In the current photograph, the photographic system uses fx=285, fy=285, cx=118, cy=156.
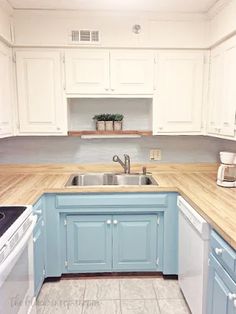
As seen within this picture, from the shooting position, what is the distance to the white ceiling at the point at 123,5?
233 centimetres

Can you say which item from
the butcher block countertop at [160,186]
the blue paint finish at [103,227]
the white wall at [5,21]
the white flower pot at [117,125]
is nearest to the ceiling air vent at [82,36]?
the white wall at [5,21]

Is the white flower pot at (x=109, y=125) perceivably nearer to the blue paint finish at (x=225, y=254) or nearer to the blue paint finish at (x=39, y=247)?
the blue paint finish at (x=39, y=247)

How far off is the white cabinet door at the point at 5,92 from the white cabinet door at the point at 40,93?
86 millimetres

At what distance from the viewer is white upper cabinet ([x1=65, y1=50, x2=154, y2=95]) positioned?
257 centimetres

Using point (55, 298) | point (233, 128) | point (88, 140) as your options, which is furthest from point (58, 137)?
point (233, 128)

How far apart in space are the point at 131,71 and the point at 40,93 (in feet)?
2.80

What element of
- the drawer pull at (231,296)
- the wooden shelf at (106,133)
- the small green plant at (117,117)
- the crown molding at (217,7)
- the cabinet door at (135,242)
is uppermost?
the crown molding at (217,7)

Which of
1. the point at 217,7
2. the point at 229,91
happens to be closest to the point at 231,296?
the point at 229,91

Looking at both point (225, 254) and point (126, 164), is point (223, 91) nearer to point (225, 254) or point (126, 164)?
point (126, 164)

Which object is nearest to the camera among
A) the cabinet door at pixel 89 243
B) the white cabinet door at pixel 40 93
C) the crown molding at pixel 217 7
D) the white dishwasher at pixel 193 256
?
the white dishwasher at pixel 193 256

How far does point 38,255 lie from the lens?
2.20 meters

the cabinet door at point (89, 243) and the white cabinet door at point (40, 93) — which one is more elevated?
the white cabinet door at point (40, 93)

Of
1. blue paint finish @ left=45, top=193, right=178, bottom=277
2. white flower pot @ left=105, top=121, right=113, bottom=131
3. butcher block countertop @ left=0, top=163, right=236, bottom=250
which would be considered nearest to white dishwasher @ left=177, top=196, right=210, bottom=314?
butcher block countertop @ left=0, top=163, right=236, bottom=250

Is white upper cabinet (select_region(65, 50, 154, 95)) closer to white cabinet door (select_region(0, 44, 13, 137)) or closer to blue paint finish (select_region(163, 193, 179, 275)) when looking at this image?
white cabinet door (select_region(0, 44, 13, 137))
